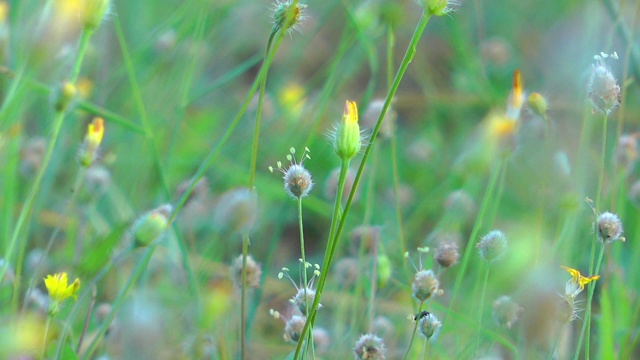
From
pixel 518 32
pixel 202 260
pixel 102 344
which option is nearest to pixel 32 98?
pixel 202 260

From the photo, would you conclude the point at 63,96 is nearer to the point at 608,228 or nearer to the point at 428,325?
the point at 428,325

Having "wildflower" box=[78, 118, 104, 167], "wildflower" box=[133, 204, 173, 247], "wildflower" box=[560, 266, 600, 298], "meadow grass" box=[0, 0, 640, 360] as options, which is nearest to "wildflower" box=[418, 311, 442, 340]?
"meadow grass" box=[0, 0, 640, 360]

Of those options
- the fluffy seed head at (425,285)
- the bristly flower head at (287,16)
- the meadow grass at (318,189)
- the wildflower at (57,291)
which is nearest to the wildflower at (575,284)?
the meadow grass at (318,189)

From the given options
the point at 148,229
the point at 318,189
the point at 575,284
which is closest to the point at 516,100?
the point at 575,284

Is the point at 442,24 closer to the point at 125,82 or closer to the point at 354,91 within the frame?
the point at 354,91

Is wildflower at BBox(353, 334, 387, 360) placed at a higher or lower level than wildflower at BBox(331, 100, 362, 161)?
lower

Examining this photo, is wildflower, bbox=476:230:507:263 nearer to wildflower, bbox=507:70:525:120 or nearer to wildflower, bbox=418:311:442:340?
wildflower, bbox=418:311:442:340

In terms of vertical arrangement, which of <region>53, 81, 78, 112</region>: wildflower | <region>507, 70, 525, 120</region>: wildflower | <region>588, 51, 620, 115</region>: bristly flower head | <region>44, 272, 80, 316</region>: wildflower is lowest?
<region>44, 272, 80, 316</region>: wildflower
